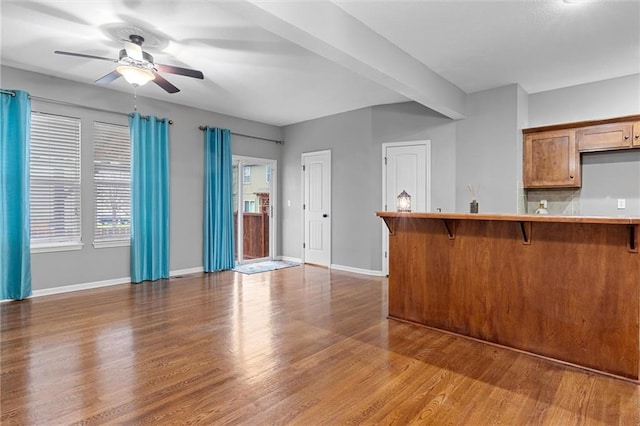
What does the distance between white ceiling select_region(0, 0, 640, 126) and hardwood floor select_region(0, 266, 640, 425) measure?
2.52 m

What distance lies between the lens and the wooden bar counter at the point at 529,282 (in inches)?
96.8

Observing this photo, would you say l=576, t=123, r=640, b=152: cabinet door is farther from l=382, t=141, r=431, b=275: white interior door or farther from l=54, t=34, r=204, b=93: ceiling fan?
l=54, t=34, r=204, b=93: ceiling fan

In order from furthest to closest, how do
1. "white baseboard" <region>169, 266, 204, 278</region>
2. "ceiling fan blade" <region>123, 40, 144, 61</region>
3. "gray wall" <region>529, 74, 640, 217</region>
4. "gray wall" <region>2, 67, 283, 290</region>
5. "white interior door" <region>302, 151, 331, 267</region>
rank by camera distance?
"white interior door" <region>302, 151, 331, 267</region>, "white baseboard" <region>169, 266, 204, 278</region>, "gray wall" <region>2, 67, 283, 290</region>, "gray wall" <region>529, 74, 640, 217</region>, "ceiling fan blade" <region>123, 40, 144, 61</region>

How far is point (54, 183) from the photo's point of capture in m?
4.70

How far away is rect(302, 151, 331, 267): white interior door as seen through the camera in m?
6.73

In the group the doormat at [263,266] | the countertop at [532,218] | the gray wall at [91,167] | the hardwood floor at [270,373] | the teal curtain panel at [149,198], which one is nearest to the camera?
the hardwood floor at [270,373]

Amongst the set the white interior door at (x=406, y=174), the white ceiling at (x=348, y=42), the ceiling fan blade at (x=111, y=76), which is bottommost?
the white interior door at (x=406, y=174)

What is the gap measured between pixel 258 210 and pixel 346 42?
501 cm

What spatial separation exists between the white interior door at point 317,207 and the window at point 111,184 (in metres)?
3.20

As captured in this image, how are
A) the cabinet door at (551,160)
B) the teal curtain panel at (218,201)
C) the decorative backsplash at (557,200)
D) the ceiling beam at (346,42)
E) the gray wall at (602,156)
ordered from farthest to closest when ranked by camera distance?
1. the teal curtain panel at (218,201)
2. the decorative backsplash at (557,200)
3. the cabinet door at (551,160)
4. the gray wall at (602,156)
5. the ceiling beam at (346,42)

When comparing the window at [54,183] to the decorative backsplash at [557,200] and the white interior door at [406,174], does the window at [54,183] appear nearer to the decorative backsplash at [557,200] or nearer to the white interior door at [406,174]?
the white interior door at [406,174]

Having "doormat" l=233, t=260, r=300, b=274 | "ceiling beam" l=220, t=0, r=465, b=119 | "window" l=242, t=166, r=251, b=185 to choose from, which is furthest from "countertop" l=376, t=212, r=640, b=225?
"window" l=242, t=166, r=251, b=185

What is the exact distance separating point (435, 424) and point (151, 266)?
4826 millimetres

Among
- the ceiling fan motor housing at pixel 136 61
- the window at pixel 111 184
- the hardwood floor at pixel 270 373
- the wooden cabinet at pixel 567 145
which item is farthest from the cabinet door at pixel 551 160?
the window at pixel 111 184
